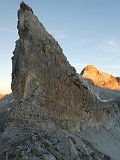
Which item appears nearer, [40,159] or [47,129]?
[40,159]

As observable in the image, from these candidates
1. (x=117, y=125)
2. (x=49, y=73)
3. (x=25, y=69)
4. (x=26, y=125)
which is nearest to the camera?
(x=26, y=125)

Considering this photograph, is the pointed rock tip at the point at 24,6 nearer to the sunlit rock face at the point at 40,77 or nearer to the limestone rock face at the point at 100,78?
the sunlit rock face at the point at 40,77

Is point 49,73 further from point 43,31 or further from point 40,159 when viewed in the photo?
point 40,159

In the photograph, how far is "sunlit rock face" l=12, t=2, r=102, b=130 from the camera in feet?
94.7

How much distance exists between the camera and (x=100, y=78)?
267 ft

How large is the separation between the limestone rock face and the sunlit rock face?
45.0 meters

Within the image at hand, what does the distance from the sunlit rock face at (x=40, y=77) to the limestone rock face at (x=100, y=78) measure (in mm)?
45031

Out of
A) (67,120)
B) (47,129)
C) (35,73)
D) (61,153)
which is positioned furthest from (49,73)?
(61,153)

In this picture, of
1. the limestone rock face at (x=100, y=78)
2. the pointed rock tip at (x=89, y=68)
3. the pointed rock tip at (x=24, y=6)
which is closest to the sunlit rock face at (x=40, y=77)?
the pointed rock tip at (x=24, y=6)

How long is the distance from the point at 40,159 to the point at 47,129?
20.6 feet

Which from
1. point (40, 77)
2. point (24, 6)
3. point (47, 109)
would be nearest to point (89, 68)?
point (24, 6)

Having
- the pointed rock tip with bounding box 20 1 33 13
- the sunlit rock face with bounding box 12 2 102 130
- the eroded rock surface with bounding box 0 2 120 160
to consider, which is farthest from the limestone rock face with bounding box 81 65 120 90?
the pointed rock tip with bounding box 20 1 33 13

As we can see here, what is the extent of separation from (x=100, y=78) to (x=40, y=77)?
171 ft

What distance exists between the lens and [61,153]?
856 inches
